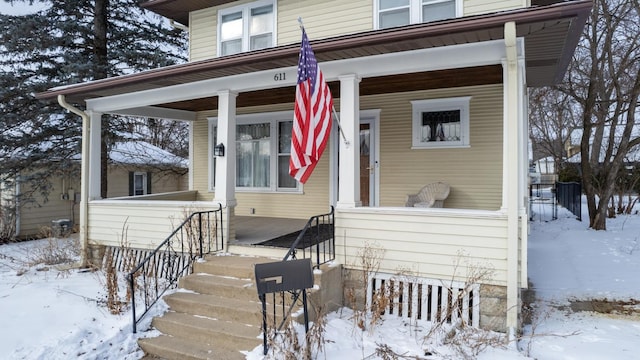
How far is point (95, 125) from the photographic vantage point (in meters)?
7.81

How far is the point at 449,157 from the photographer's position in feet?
24.4

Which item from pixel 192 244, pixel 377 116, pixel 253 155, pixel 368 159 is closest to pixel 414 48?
pixel 377 116

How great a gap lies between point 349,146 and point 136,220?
418 centimetres

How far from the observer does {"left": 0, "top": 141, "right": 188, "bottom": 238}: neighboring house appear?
472 inches

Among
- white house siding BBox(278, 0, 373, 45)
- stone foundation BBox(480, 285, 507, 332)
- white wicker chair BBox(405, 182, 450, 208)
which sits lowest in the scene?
stone foundation BBox(480, 285, 507, 332)

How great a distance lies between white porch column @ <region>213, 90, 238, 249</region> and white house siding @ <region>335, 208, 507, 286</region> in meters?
1.84

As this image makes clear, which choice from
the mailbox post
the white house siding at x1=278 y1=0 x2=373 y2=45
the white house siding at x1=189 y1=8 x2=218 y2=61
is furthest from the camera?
the white house siding at x1=189 y1=8 x2=218 y2=61

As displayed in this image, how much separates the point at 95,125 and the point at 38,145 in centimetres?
601

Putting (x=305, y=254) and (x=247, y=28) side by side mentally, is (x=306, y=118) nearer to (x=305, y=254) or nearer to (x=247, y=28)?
(x=305, y=254)

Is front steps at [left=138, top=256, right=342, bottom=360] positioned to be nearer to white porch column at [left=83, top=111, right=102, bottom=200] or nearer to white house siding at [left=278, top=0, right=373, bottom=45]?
white porch column at [left=83, top=111, right=102, bottom=200]

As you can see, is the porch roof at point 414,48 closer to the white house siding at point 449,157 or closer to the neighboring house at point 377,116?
the neighboring house at point 377,116

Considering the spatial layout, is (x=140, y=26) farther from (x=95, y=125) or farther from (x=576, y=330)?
(x=576, y=330)

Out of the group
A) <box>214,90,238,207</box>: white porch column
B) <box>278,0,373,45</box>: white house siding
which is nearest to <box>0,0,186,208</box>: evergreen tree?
<box>278,0,373,45</box>: white house siding

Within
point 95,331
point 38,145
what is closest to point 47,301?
point 95,331
